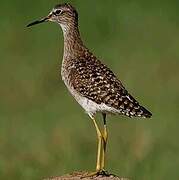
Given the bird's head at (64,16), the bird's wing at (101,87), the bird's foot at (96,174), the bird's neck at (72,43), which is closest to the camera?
the bird's foot at (96,174)

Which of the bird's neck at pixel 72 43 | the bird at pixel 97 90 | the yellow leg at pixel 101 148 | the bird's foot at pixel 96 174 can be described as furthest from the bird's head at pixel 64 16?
the bird's foot at pixel 96 174

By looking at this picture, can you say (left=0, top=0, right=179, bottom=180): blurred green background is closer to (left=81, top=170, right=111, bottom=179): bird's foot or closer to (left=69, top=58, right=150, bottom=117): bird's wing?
(left=69, top=58, right=150, bottom=117): bird's wing

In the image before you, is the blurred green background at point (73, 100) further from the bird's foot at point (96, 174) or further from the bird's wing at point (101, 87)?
the bird's foot at point (96, 174)

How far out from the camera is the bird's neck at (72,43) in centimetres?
1480

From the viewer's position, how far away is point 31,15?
949 inches

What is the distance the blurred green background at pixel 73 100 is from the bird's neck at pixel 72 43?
211cm

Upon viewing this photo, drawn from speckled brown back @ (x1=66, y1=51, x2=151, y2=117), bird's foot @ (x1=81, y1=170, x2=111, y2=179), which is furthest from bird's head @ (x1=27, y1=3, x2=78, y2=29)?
bird's foot @ (x1=81, y1=170, x2=111, y2=179)

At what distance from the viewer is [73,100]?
19984 mm

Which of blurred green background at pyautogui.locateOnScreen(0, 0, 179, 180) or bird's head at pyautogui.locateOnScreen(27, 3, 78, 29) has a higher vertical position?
bird's head at pyautogui.locateOnScreen(27, 3, 78, 29)

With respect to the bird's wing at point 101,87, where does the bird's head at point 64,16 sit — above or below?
above

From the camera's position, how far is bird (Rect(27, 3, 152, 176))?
1390cm
